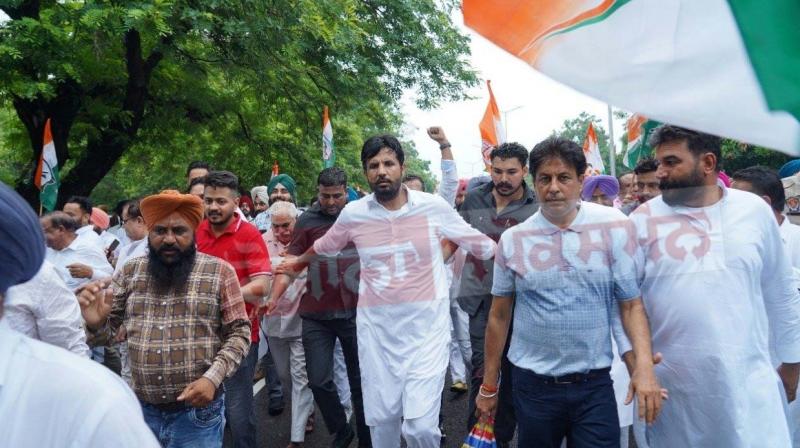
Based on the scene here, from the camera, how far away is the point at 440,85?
13.0 metres

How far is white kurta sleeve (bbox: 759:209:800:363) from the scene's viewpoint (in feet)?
9.15

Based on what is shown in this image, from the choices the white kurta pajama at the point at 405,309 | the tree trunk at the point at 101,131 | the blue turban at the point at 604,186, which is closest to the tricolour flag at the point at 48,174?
the tree trunk at the point at 101,131

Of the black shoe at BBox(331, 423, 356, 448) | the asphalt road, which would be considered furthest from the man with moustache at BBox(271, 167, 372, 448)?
the asphalt road

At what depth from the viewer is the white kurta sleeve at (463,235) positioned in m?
3.94

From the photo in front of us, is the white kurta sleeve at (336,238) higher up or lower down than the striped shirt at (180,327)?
higher up

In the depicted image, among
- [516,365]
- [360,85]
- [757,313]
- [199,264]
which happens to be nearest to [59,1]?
[360,85]

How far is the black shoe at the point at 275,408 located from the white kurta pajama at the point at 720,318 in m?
3.49

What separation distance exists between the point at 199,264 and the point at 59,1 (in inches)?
331

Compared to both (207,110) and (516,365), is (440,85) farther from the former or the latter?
(516,365)

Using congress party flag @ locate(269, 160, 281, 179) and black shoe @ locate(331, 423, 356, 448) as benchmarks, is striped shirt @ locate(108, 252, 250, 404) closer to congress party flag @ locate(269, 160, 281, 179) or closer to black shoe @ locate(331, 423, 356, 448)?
black shoe @ locate(331, 423, 356, 448)

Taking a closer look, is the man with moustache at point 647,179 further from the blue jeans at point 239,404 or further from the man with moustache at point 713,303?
the blue jeans at point 239,404

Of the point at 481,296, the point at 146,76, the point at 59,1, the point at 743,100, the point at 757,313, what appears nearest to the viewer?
the point at 743,100

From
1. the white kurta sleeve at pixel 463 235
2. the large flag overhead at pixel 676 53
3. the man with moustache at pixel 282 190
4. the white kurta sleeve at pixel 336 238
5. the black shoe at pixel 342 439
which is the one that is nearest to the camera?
the large flag overhead at pixel 676 53

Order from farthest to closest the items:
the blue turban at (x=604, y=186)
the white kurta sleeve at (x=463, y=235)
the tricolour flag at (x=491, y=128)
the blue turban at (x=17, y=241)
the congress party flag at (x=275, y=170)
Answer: the congress party flag at (x=275, y=170) → the tricolour flag at (x=491, y=128) → the blue turban at (x=604, y=186) → the white kurta sleeve at (x=463, y=235) → the blue turban at (x=17, y=241)
